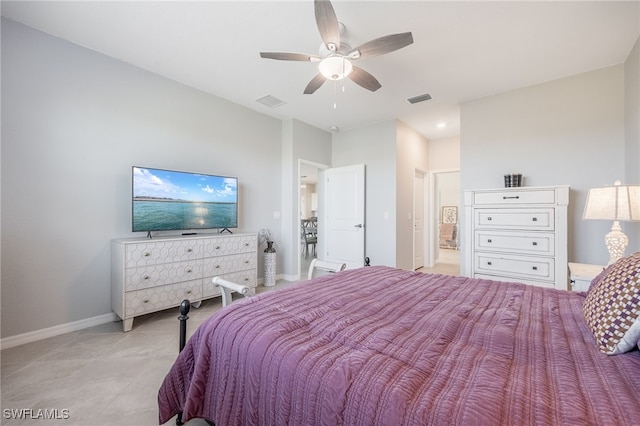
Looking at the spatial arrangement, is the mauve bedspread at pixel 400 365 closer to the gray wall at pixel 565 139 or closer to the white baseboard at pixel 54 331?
the white baseboard at pixel 54 331

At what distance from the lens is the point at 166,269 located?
2.79 m

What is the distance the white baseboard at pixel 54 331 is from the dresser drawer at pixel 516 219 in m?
4.27

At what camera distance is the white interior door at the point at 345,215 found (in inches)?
189

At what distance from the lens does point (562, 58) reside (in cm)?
277

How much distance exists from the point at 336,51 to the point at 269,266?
122 inches

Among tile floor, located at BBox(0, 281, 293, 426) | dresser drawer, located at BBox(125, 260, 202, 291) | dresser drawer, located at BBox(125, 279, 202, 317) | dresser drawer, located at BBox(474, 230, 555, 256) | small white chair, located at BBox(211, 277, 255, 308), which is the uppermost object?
dresser drawer, located at BBox(474, 230, 555, 256)

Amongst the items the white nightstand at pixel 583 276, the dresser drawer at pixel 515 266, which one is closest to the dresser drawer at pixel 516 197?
the dresser drawer at pixel 515 266

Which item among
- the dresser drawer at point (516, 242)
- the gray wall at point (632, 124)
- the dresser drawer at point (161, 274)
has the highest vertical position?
the gray wall at point (632, 124)

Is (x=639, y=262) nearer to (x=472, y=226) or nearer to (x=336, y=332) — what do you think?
(x=336, y=332)

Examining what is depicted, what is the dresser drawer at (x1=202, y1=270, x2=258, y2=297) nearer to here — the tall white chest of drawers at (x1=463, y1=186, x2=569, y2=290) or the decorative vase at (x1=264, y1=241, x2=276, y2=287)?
the decorative vase at (x1=264, y1=241, x2=276, y2=287)

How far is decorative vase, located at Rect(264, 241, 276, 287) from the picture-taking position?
4145 millimetres

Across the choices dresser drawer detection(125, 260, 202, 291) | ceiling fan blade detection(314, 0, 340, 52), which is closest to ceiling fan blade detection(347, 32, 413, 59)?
ceiling fan blade detection(314, 0, 340, 52)

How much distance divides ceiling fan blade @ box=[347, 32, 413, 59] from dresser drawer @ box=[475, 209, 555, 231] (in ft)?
7.03

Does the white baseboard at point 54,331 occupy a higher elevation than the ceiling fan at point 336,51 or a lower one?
lower
